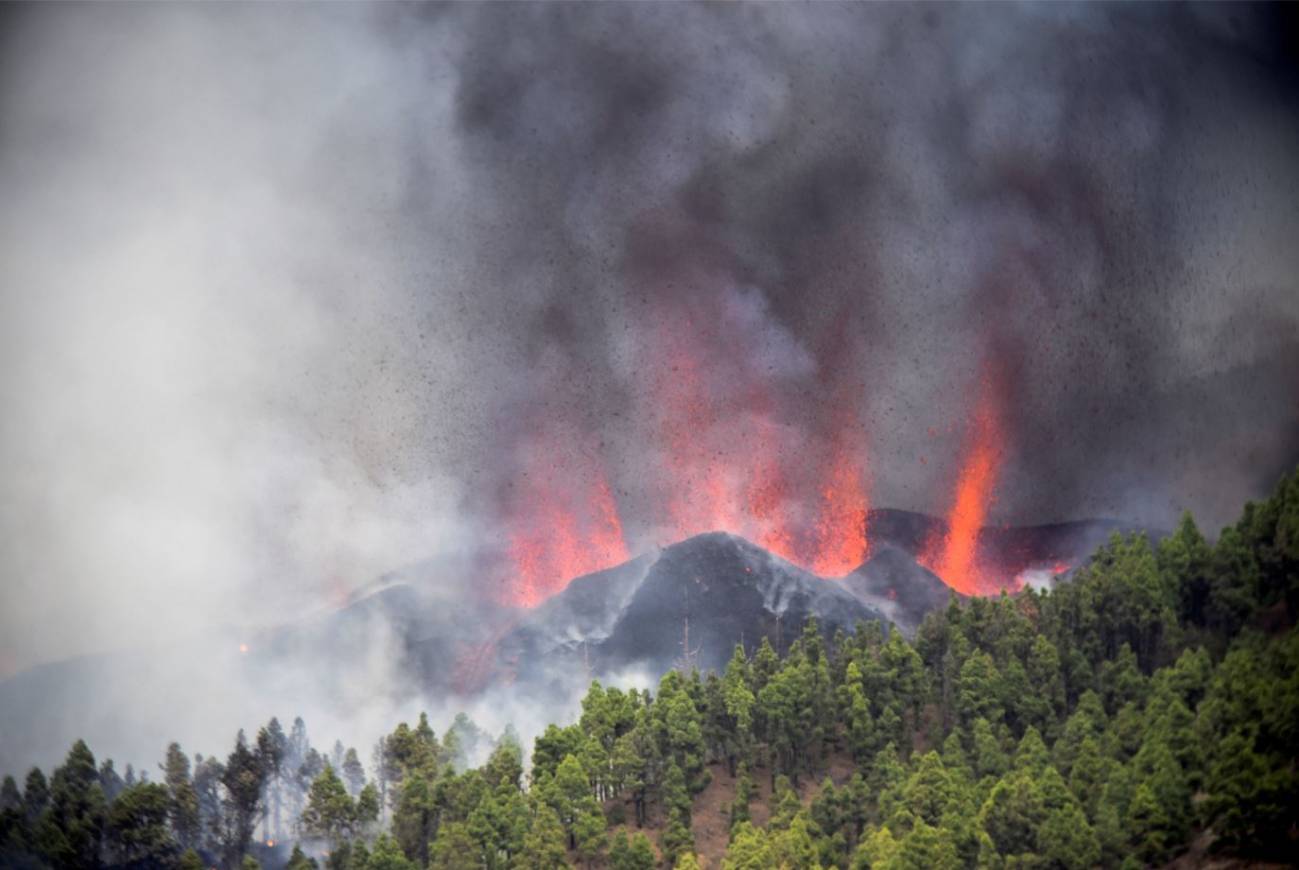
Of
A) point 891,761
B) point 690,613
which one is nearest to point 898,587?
point 690,613

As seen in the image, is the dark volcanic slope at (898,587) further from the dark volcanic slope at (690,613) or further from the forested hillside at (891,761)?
the forested hillside at (891,761)

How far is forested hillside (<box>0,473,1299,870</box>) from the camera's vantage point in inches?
3246

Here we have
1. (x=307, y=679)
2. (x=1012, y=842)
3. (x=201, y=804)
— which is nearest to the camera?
(x=1012, y=842)

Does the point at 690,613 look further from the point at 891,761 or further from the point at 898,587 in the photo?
the point at 891,761

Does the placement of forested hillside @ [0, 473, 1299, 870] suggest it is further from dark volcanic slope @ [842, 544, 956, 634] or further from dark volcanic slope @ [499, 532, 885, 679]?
dark volcanic slope @ [842, 544, 956, 634]

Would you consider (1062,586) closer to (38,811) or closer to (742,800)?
(742,800)

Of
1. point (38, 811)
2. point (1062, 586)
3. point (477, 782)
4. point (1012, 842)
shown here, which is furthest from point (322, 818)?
point (1062, 586)

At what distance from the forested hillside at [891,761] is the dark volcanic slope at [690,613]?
44.6m

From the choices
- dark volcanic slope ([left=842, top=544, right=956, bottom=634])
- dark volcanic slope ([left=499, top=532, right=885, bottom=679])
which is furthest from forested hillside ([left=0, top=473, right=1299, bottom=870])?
dark volcanic slope ([left=842, top=544, right=956, bottom=634])

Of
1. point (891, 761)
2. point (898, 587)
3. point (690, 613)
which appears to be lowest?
point (891, 761)

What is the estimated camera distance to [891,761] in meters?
92.8

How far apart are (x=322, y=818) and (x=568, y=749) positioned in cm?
1426

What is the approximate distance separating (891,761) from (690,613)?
62800 millimetres

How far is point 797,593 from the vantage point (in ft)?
511
